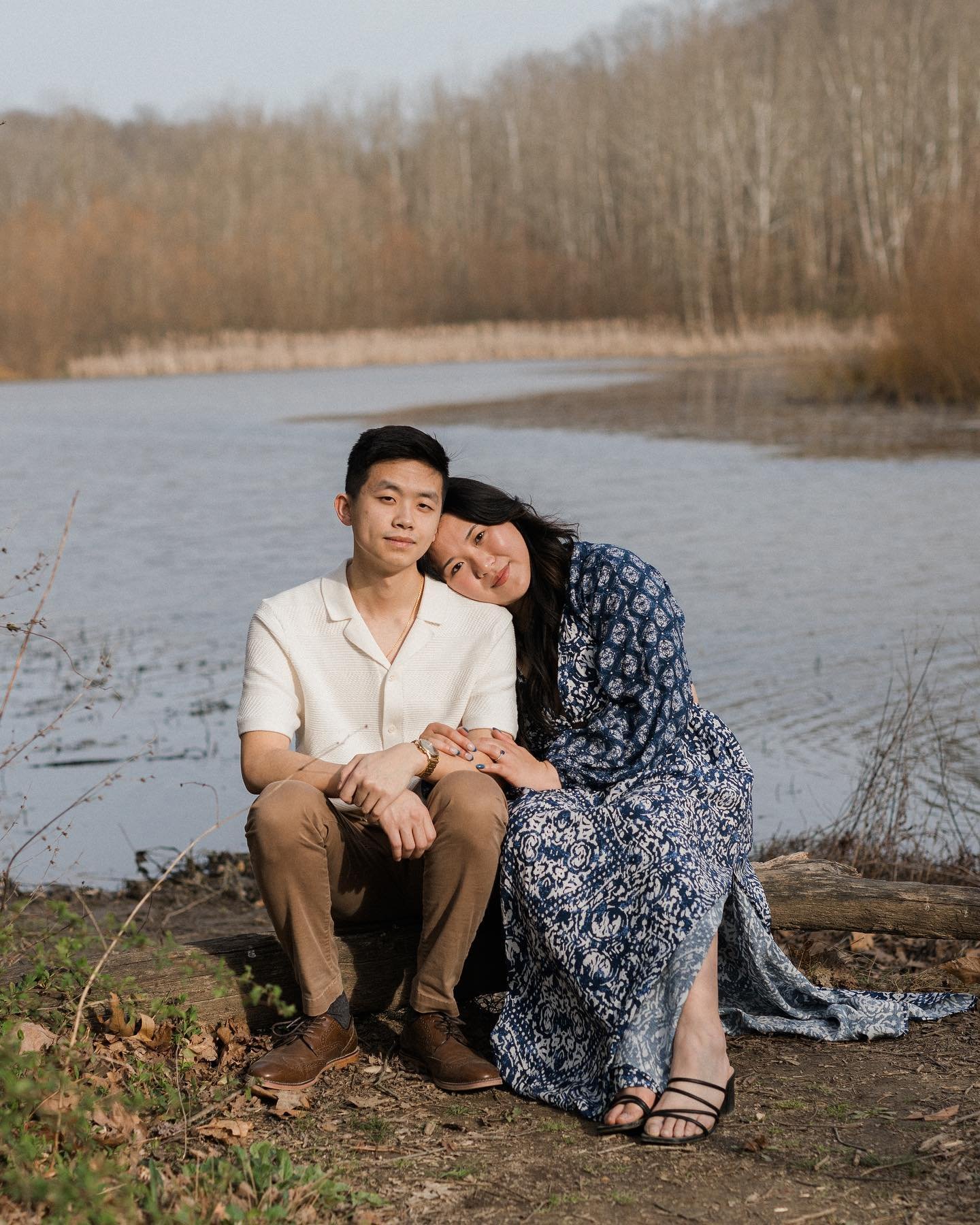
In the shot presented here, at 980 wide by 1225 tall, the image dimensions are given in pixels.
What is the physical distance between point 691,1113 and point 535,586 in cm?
141

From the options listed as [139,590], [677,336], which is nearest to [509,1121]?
[139,590]

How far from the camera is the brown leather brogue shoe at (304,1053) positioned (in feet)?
11.1

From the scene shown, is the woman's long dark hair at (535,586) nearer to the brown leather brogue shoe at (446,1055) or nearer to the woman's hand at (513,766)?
the woman's hand at (513,766)

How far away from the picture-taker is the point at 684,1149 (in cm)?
314

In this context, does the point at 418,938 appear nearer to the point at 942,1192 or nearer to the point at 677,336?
the point at 942,1192

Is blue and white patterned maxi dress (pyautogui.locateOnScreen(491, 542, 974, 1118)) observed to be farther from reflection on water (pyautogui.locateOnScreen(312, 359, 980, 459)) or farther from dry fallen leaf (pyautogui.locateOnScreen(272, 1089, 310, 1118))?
reflection on water (pyautogui.locateOnScreen(312, 359, 980, 459))

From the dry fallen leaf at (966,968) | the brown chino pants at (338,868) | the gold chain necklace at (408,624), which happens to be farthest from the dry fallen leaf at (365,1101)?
the dry fallen leaf at (966,968)

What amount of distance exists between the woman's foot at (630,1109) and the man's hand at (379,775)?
2.77ft

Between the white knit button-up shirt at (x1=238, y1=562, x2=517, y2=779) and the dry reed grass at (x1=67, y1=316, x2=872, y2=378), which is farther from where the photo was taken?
the dry reed grass at (x1=67, y1=316, x2=872, y2=378)

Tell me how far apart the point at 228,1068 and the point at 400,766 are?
0.84 m

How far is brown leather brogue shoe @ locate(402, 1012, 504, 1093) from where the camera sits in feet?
11.3

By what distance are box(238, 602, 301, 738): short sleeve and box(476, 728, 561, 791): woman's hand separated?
479 mm

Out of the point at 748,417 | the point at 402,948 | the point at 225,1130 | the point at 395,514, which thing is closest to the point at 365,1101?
the point at 225,1130

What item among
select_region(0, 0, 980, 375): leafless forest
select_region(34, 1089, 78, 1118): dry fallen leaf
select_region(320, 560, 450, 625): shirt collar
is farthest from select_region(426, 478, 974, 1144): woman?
select_region(0, 0, 980, 375): leafless forest
